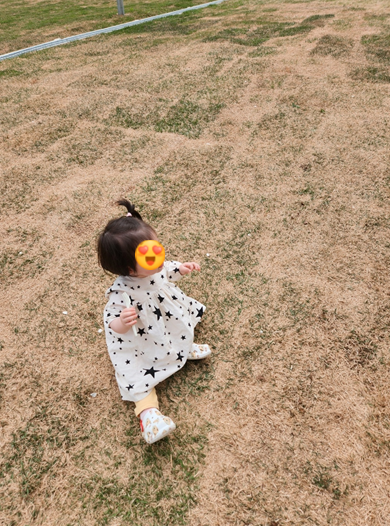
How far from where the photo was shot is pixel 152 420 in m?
1.89

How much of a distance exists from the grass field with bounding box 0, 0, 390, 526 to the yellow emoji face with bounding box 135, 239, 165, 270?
83 cm

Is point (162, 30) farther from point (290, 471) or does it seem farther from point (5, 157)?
point (290, 471)

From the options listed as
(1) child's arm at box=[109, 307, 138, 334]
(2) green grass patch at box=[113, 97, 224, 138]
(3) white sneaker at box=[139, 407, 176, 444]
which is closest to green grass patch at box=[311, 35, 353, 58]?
(2) green grass patch at box=[113, 97, 224, 138]

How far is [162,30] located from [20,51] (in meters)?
3.08

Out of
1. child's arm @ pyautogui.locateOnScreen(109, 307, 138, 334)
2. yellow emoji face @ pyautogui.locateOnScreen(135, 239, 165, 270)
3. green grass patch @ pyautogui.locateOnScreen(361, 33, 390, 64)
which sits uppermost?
yellow emoji face @ pyautogui.locateOnScreen(135, 239, 165, 270)

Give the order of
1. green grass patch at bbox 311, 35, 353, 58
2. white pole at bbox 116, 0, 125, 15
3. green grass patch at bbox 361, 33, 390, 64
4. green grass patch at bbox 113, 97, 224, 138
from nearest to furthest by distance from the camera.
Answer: green grass patch at bbox 113, 97, 224, 138
green grass patch at bbox 361, 33, 390, 64
green grass patch at bbox 311, 35, 353, 58
white pole at bbox 116, 0, 125, 15

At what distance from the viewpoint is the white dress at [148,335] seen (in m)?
2.02

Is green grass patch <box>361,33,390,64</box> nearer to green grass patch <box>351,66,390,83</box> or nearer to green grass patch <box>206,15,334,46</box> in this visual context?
green grass patch <box>351,66,390,83</box>

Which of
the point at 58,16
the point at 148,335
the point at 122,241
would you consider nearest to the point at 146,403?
the point at 148,335

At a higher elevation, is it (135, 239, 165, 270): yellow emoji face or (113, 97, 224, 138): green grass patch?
(135, 239, 165, 270): yellow emoji face

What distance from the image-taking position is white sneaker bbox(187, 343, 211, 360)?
222 cm

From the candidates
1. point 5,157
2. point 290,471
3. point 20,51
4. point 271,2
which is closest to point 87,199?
point 5,157

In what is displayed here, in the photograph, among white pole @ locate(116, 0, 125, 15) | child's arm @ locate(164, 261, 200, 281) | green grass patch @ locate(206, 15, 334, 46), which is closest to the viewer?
child's arm @ locate(164, 261, 200, 281)

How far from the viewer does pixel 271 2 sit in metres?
10.2
